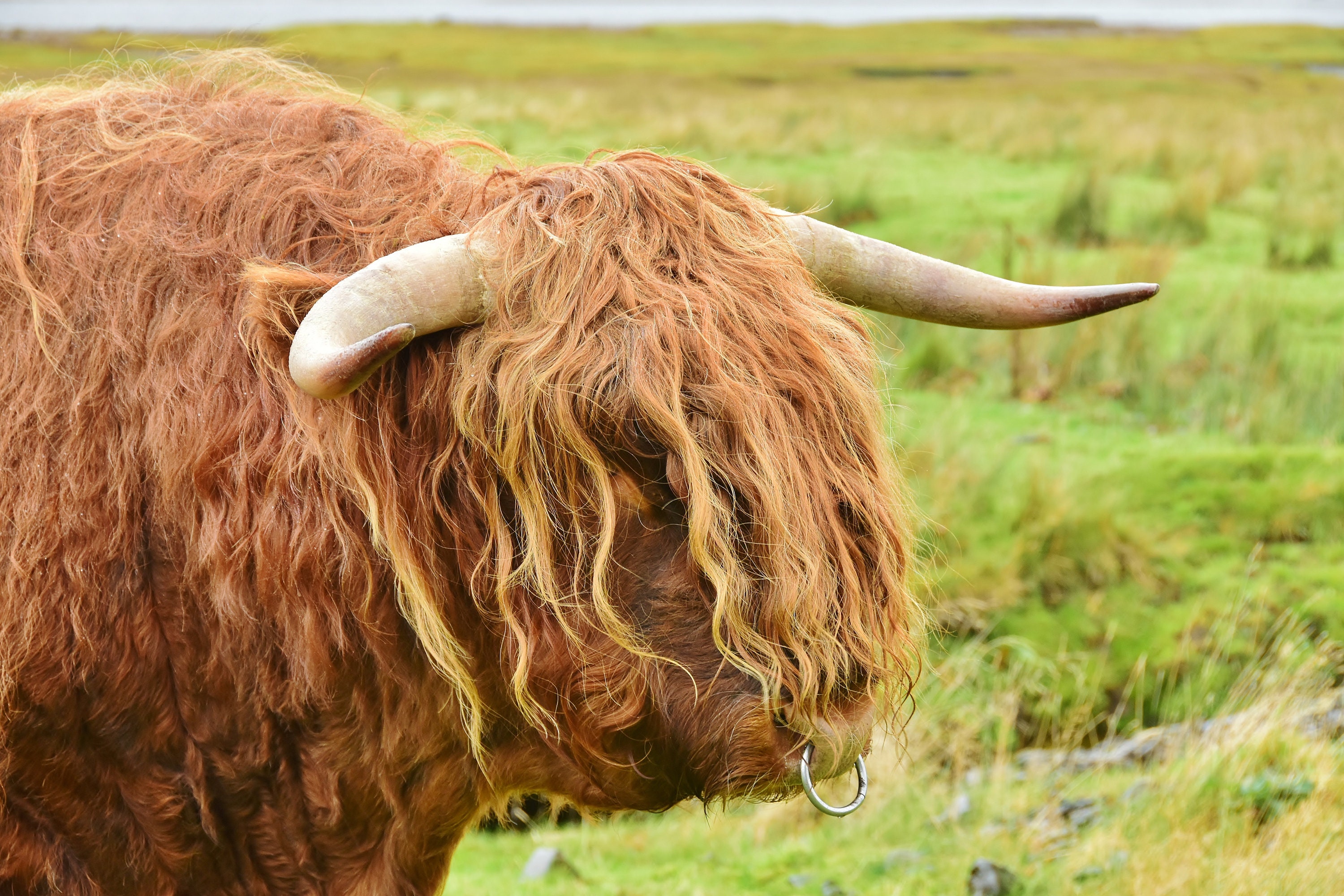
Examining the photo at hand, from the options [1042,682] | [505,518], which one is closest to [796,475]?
[505,518]

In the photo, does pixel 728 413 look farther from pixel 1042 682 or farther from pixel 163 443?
pixel 1042 682

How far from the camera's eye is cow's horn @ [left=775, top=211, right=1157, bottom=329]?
2.11 meters

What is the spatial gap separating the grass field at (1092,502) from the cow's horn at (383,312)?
0.62m

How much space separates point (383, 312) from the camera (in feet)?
5.73

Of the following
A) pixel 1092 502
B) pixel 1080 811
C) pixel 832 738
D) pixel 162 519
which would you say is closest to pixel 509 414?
pixel 162 519

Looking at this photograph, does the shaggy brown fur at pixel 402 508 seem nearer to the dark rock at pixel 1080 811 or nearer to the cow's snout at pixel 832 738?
the cow's snout at pixel 832 738

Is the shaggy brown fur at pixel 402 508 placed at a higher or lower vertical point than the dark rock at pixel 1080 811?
higher

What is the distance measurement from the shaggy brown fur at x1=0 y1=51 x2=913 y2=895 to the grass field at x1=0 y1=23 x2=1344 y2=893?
1.55 ft

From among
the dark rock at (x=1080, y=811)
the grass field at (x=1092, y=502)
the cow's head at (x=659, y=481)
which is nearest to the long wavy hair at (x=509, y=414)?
the cow's head at (x=659, y=481)

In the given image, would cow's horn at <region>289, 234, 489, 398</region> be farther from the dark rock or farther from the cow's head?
the dark rock

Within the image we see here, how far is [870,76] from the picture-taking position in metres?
29.5

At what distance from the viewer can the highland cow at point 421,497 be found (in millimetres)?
1865

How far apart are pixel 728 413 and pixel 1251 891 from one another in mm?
2198

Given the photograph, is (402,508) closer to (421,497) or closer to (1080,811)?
(421,497)
